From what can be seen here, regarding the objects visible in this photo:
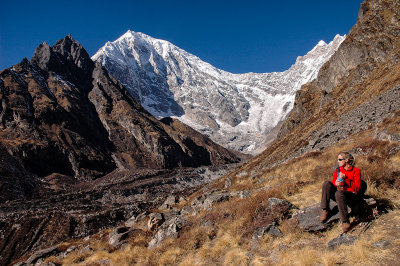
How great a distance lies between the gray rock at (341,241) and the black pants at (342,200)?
56 centimetres

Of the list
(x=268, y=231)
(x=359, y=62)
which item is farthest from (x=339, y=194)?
(x=359, y=62)

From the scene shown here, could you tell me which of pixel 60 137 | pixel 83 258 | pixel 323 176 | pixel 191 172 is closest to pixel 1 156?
pixel 60 137

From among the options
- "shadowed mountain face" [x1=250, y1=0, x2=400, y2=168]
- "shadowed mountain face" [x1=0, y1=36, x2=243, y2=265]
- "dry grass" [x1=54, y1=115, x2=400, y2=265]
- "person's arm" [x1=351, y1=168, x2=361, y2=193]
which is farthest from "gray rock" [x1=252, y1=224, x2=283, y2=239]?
"shadowed mountain face" [x1=0, y1=36, x2=243, y2=265]

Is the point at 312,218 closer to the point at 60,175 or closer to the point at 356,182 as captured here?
the point at 356,182

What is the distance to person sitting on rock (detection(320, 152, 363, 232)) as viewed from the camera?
8050mm

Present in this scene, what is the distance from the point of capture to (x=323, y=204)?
852 centimetres

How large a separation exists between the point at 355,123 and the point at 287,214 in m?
29.9

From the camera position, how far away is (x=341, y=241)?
7340 mm

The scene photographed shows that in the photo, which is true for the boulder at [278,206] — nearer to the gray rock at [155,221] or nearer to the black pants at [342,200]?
the black pants at [342,200]

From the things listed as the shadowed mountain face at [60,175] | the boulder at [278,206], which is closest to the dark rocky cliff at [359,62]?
the boulder at [278,206]

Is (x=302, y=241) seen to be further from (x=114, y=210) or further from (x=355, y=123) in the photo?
(x=114, y=210)

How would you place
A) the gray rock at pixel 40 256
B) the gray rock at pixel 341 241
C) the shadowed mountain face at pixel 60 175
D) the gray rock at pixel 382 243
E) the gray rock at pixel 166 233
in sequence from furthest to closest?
the shadowed mountain face at pixel 60 175
the gray rock at pixel 40 256
the gray rock at pixel 166 233
the gray rock at pixel 341 241
the gray rock at pixel 382 243

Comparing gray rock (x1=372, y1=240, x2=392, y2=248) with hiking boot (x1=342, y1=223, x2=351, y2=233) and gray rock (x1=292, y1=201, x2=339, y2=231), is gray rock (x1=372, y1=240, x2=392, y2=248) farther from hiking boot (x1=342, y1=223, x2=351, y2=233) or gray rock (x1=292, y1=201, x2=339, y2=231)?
gray rock (x1=292, y1=201, x2=339, y2=231)

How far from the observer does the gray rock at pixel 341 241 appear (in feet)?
23.8
